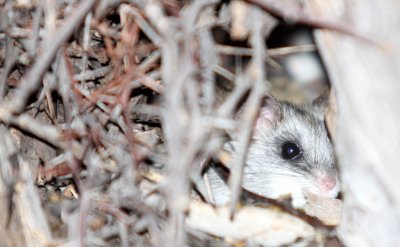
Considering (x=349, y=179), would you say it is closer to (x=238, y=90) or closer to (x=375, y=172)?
(x=375, y=172)

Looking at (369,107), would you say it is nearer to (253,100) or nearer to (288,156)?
(253,100)

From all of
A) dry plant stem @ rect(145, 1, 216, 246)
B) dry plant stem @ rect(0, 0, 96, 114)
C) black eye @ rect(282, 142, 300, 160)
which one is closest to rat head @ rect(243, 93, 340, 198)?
black eye @ rect(282, 142, 300, 160)

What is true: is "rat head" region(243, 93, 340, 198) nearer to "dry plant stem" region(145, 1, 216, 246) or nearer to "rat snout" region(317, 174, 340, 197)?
"rat snout" region(317, 174, 340, 197)

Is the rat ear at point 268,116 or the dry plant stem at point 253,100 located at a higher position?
the dry plant stem at point 253,100

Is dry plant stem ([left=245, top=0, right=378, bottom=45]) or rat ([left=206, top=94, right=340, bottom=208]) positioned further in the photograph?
rat ([left=206, top=94, right=340, bottom=208])

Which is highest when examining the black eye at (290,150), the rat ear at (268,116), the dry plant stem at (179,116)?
the dry plant stem at (179,116)

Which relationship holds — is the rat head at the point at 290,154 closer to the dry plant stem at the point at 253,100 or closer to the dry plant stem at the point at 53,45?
the dry plant stem at the point at 253,100

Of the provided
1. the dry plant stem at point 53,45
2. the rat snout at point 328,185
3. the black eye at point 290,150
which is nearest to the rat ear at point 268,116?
the black eye at point 290,150
